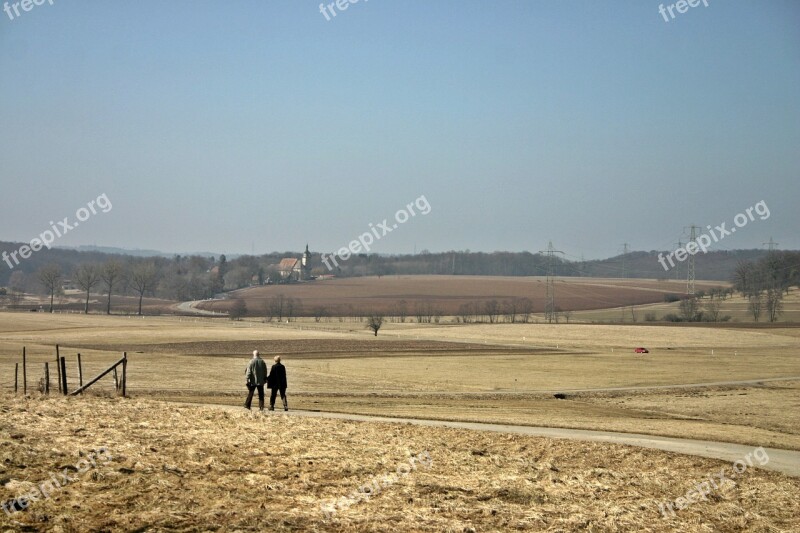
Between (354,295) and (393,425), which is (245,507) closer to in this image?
(393,425)

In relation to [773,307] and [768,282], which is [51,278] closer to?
[773,307]

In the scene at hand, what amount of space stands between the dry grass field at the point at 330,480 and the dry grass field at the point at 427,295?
11827 cm

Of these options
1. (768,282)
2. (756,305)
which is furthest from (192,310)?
(768,282)

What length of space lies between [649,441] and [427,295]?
143 meters

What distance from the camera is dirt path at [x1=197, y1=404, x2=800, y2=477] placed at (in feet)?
65.5

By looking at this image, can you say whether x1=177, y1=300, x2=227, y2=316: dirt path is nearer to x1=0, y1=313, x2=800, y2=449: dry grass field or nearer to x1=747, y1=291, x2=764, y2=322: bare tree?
x1=0, y1=313, x2=800, y2=449: dry grass field

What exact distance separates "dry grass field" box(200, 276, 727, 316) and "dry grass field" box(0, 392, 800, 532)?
118 metres

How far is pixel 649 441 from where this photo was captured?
72.7ft

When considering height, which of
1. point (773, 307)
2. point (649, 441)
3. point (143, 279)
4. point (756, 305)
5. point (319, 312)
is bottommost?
point (649, 441)

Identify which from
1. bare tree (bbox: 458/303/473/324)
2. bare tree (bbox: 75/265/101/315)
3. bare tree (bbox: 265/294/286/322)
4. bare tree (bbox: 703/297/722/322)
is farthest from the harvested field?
bare tree (bbox: 75/265/101/315)

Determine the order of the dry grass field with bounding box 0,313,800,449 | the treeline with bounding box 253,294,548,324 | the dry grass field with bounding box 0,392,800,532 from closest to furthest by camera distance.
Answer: the dry grass field with bounding box 0,392,800,532 < the dry grass field with bounding box 0,313,800,449 < the treeline with bounding box 253,294,548,324

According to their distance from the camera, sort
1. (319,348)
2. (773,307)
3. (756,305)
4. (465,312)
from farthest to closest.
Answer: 1. (465,312)
2. (756,305)
3. (773,307)
4. (319,348)

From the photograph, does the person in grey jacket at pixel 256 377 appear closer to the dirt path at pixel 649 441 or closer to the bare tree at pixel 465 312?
the dirt path at pixel 649 441

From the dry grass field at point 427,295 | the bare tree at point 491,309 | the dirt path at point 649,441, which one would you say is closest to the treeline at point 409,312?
the bare tree at point 491,309
